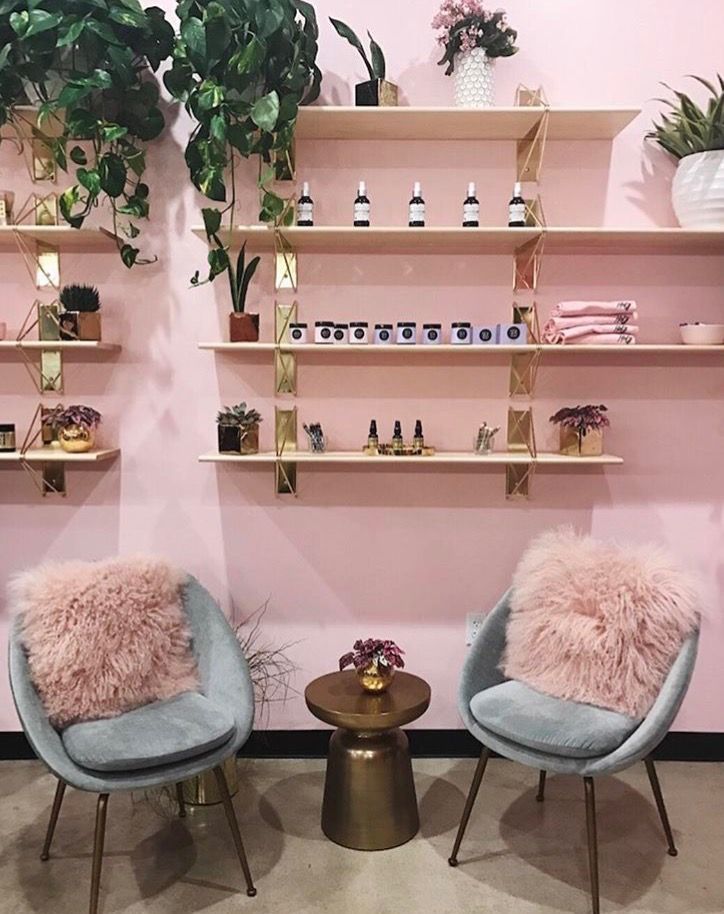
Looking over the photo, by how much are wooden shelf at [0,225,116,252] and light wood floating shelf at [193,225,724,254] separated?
36 cm

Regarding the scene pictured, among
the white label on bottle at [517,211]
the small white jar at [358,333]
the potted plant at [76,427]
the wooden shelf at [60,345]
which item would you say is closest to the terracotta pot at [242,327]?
the small white jar at [358,333]

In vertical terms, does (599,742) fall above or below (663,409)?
below

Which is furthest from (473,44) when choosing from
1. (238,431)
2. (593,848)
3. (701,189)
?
(593,848)

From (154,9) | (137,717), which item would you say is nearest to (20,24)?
(154,9)

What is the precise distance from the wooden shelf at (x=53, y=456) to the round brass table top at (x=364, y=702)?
39.7 inches

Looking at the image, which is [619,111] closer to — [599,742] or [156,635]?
[599,742]

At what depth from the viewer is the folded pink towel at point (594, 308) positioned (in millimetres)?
2512

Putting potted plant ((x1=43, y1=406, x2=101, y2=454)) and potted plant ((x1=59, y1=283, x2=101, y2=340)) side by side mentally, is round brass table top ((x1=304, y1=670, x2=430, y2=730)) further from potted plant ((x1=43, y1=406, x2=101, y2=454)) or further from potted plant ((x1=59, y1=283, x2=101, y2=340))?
potted plant ((x1=59, y1=283, x2=101, y2=340))

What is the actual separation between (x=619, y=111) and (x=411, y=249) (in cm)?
76

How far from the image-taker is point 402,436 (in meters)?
2.73

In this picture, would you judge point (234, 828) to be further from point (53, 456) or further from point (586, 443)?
point (586, 443)

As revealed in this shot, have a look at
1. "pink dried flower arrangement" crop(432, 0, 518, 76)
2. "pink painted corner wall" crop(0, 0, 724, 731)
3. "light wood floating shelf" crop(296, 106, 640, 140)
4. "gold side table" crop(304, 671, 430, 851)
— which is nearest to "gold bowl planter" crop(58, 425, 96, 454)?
"pink painted corner wall" crop(0, 0, 724, 731)

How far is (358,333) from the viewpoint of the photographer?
2.56 m

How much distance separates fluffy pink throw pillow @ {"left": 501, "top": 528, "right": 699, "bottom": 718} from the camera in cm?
212
